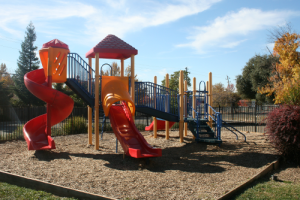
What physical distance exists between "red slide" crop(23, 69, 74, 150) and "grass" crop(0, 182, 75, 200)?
10.2 ft

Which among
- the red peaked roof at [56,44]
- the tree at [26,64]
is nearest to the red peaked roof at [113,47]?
the red peaked roof at [56,44]

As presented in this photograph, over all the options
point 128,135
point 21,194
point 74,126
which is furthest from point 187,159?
point 74,126

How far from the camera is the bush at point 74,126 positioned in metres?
15.3

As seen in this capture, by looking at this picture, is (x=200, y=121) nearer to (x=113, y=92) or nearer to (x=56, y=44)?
(x=113, y=92)

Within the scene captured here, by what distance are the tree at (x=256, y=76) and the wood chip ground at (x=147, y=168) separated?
19.5m

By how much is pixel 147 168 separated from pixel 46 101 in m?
4.86

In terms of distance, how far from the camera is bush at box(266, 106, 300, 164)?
25.5 ft

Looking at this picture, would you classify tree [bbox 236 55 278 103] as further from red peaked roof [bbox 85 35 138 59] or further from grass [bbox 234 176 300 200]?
grass [bbox 234 176 300 200]

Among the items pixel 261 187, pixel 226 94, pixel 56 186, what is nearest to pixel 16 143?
pixel 56 186

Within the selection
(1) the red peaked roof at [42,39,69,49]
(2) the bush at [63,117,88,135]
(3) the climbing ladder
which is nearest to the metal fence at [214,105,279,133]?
(3) the climbing ladder

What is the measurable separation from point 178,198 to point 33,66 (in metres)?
34.1

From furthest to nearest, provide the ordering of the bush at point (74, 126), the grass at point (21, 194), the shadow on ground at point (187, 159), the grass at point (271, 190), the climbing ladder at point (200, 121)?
the bush at point (74, 126) → the climbing ladder at point (200, 121) → the shadow on ground at point (187, 159) → the grass at point (271, 190) → the grass at point (21, 194)

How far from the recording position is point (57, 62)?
1008 centimetres

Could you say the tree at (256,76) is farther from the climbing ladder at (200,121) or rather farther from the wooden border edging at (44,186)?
the wooden border edging at (44,186)
